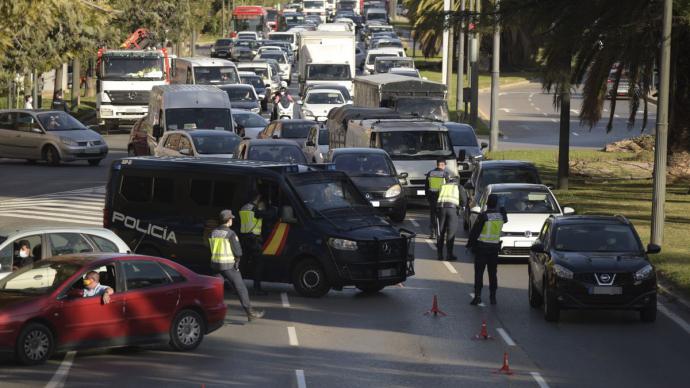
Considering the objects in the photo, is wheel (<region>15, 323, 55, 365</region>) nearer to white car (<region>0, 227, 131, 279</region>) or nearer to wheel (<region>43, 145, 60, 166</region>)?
white car (<region>0, 227, 131, 279</region>)

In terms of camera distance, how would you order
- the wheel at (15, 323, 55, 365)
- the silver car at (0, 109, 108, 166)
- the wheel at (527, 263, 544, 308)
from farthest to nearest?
the silver car at (0, 109, 108, 166)
the wheel at (527, 263, 544, 308)
the wheel at (15, 323, 55, 365)

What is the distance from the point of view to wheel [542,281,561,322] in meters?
20.5

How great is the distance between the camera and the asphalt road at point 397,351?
16.3m

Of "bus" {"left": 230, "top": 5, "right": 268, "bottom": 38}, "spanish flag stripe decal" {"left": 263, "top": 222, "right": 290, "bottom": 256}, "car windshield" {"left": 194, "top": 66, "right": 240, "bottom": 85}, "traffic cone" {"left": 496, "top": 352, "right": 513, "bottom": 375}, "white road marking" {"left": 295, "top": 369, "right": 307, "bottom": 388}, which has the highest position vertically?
"bus" {"left": 230, "top": 5, "right": 268, "bottom": 38}

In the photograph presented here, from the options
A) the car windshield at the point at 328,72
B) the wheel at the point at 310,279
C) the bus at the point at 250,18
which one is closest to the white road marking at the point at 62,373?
the wheel at the point at 310,279

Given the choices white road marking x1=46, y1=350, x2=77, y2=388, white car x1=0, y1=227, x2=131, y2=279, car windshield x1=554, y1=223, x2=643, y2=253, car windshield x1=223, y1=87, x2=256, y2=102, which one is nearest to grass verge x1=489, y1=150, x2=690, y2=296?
car windshield x1=554, y1=223, x2=643, y2=253

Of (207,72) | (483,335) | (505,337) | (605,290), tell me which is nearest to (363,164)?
(605,290)

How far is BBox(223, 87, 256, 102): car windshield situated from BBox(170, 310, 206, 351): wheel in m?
39.1

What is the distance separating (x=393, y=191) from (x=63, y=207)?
925 cm

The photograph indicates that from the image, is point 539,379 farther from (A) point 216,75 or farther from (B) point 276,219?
(A) point 216,75

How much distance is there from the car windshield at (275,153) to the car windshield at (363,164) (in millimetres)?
975

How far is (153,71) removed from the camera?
58.7 m

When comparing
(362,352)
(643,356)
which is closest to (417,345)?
(362,352)

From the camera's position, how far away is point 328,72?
216 feet
